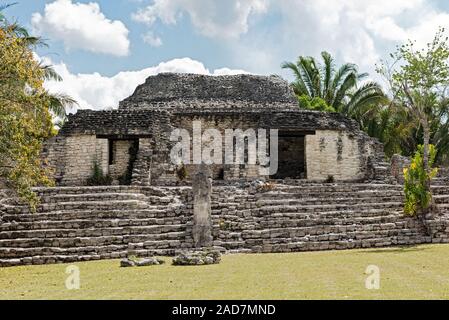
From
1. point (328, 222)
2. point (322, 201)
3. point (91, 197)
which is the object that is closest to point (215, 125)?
point (322, 201)

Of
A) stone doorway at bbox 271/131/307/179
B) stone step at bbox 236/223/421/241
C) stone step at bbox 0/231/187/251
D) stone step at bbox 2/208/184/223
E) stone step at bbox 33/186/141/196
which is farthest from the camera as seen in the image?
stone doorway at bbox 271/131/307/179

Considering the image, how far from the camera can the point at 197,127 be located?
19.6 meters

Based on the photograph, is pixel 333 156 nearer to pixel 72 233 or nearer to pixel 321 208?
pixel 321 208

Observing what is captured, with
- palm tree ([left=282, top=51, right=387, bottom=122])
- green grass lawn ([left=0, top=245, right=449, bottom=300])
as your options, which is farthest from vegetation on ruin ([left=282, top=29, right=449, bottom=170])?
green grass lawn ([left=0, top=245, right=449, bottom=300])

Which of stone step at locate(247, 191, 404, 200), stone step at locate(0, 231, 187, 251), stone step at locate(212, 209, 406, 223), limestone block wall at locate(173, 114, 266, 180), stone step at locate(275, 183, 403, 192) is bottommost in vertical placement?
stone step at locate(0, 231, 187, 251)

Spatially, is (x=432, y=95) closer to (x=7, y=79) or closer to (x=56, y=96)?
(x=7, y=79)

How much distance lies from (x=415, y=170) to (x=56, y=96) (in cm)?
1492

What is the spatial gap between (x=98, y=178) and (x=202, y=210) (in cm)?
667

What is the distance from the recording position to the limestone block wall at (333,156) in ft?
61.0

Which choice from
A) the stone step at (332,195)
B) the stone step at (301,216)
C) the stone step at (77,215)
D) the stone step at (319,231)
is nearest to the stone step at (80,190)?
the stone step at (77,215)

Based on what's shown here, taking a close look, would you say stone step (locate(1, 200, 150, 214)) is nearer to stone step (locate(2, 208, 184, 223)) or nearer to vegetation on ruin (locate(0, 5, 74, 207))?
stone step (locate(2, 208, 184, 223))

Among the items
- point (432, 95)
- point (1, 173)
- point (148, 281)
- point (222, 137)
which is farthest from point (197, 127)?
point (148, 281)

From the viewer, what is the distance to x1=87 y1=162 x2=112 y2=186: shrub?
1805 centimetres

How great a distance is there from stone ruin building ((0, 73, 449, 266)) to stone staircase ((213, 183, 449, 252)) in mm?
25
